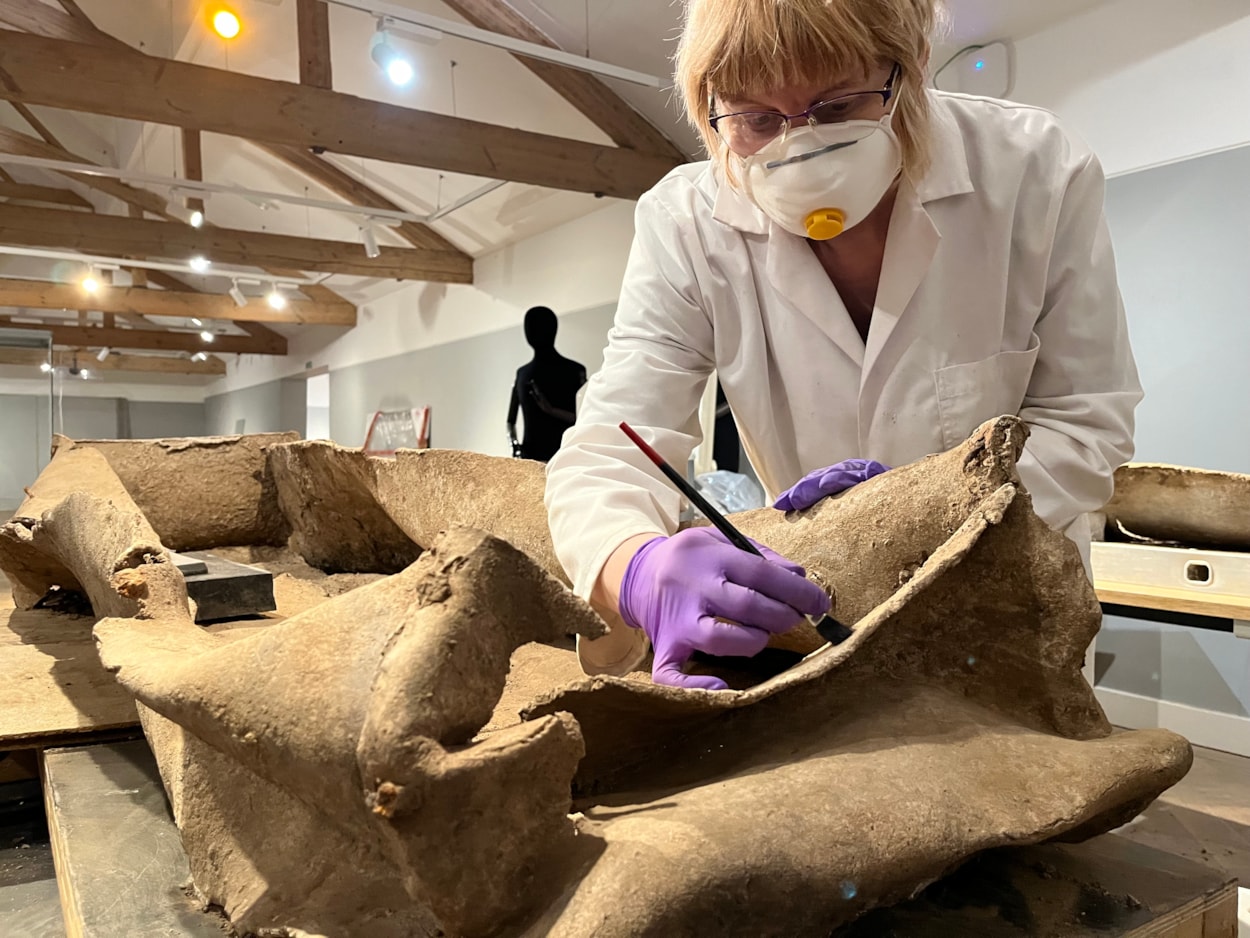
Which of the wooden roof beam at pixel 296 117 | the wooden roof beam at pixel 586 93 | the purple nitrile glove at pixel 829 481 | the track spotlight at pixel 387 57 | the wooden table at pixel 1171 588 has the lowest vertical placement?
the wooden table at pixel 1171 588

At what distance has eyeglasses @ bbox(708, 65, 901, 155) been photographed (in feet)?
4.33

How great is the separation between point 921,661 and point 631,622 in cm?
41

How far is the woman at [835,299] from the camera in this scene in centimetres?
126

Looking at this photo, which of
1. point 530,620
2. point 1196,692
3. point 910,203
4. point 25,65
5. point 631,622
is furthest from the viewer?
point 25,65

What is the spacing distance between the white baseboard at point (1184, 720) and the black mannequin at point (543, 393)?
3.08 meters

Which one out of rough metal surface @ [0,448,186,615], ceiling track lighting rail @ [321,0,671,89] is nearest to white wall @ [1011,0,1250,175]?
ceiling track lighting rail @ [321,0,671,89]

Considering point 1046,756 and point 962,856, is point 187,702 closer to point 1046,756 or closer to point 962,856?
point 962,856

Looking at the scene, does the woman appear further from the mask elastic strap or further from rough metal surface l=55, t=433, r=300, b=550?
rough metal surface l=55, t=433, r=300, b=550

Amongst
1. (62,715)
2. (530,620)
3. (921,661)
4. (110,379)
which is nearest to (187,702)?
(530,620)

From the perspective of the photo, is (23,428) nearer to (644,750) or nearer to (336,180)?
(336,180)

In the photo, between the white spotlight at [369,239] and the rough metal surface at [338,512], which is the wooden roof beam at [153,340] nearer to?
the white spotlight at [369,239]

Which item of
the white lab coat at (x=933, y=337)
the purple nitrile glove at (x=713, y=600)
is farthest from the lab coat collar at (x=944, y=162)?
the purple nitrile glove at (x=713, y=600)

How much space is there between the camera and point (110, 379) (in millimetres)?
7324

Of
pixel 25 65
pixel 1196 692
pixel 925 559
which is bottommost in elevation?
pixel 1196 692
